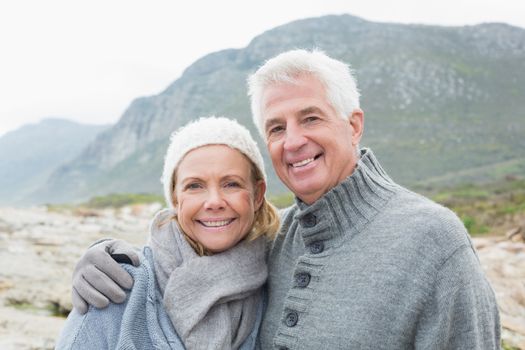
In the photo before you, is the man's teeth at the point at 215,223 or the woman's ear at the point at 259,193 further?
the woman's ear at the point at 259,193

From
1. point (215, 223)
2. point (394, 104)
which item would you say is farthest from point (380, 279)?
point (394, 104)

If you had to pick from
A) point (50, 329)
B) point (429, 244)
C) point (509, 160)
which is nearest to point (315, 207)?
point (429, 244)

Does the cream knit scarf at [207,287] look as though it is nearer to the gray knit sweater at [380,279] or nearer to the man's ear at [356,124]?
the gray knit sweater at [380,279]

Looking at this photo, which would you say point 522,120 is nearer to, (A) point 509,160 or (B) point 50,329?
(A) point 509,160

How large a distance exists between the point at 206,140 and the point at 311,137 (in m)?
0.55

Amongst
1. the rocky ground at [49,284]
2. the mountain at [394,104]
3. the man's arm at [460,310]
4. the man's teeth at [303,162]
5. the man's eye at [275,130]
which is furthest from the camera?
the mountain at [394,104]

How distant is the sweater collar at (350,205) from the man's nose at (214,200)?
1.45 ft

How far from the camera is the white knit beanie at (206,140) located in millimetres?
2734

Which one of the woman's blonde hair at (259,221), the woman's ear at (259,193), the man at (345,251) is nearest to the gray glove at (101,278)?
the man at (345,251)

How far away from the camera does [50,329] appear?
4.96 m

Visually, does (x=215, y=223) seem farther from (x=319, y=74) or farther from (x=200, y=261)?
(x=319, y=74)

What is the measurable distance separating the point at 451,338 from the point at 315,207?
82 cm

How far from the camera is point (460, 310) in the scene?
2.03 m

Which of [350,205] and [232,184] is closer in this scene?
[350,205]
